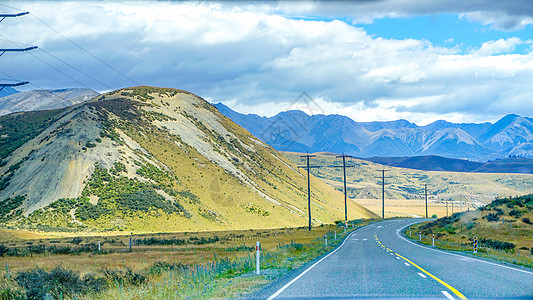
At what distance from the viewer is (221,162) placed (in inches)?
4434

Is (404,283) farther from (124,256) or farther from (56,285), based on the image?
(124,256)

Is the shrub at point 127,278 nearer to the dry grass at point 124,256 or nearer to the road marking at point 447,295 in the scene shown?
the dry grass at point 124,256

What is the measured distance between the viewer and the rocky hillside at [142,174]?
2847 inches

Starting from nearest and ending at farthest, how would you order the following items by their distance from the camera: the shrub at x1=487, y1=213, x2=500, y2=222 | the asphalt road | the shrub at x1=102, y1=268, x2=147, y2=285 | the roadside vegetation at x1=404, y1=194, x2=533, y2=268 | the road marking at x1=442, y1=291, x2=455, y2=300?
the road marking at x1=442, y1=291, x2=455, y2=300 → the asphalt road → the shrub at x1=102, y1=268, x2=147, y2=285 → the roadside vegetation at x1=404, y1=194, x2=533, y2=268 → the shrub at x1=487, y1=213, x2=500, y2=222

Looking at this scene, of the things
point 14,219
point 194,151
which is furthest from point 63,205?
point 194,151

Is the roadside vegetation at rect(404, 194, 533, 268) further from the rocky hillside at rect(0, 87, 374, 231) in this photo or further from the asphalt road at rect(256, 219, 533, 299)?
the rocky hillside at rect(0, 87, 374, 231)

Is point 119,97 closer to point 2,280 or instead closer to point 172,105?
point 172,105

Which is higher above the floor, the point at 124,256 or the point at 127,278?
the point at 127,278

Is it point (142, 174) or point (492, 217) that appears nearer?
point (492, 217)

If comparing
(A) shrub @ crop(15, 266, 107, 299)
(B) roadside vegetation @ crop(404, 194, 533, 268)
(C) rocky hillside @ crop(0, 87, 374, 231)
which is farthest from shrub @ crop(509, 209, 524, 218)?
(A) shrub @ crop(15, 266, 107, 299)

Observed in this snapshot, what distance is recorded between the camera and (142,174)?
87.8 meters

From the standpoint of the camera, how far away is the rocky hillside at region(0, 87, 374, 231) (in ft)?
237

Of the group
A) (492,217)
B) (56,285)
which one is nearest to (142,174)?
(492,217)

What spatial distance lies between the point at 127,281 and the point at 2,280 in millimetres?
4569
